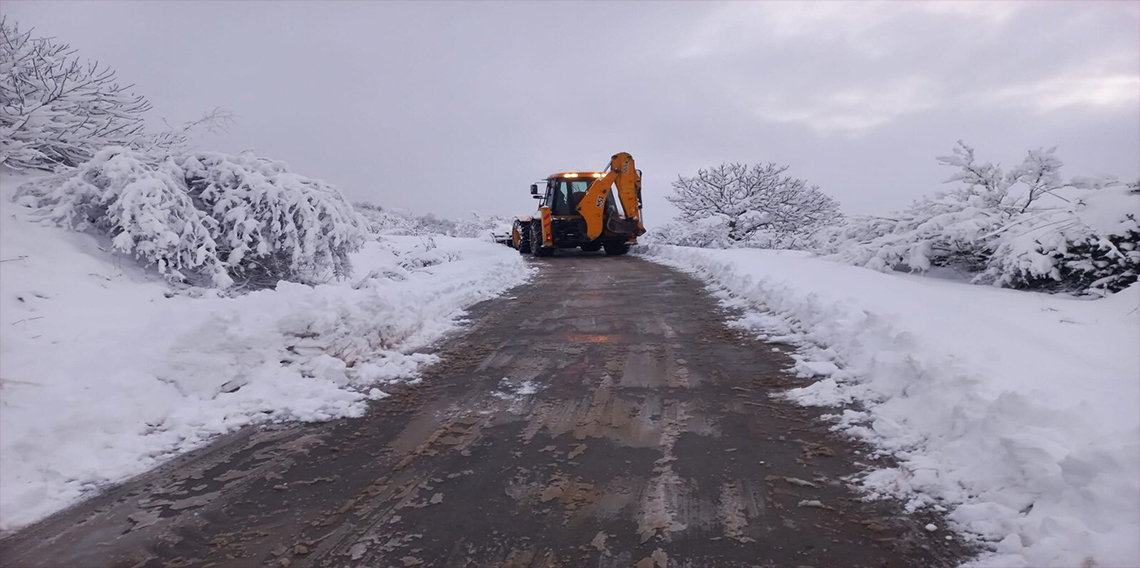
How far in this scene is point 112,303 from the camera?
650cm

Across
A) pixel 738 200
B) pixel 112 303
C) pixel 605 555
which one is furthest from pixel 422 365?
pixel 738 200

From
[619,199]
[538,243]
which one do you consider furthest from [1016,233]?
[538,243]

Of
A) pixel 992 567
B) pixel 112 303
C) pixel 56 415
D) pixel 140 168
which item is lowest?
pixel 992 567

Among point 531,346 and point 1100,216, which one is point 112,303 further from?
point 1100,216

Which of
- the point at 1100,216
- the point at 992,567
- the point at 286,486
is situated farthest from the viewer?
the point at 1100,216

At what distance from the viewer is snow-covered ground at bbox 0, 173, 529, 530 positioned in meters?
3.89

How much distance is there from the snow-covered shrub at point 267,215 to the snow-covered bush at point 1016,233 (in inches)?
408

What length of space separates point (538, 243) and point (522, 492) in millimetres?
20145

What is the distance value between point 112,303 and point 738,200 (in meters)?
29.5

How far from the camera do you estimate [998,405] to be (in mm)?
3736

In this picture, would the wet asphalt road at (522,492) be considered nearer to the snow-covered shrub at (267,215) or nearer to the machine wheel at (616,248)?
the snow-covered shrub at (267,215)

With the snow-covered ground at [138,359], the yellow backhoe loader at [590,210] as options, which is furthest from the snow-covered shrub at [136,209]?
the yellow backhoe loader at [590,210]

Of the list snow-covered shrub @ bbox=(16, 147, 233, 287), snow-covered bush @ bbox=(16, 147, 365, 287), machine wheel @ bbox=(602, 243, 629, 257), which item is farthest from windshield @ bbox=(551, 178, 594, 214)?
snow-covered shrub @ bbox=(16, 147, 233, 287)

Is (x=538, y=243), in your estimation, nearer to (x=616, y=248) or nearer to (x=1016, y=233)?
(x=616, y=248)
